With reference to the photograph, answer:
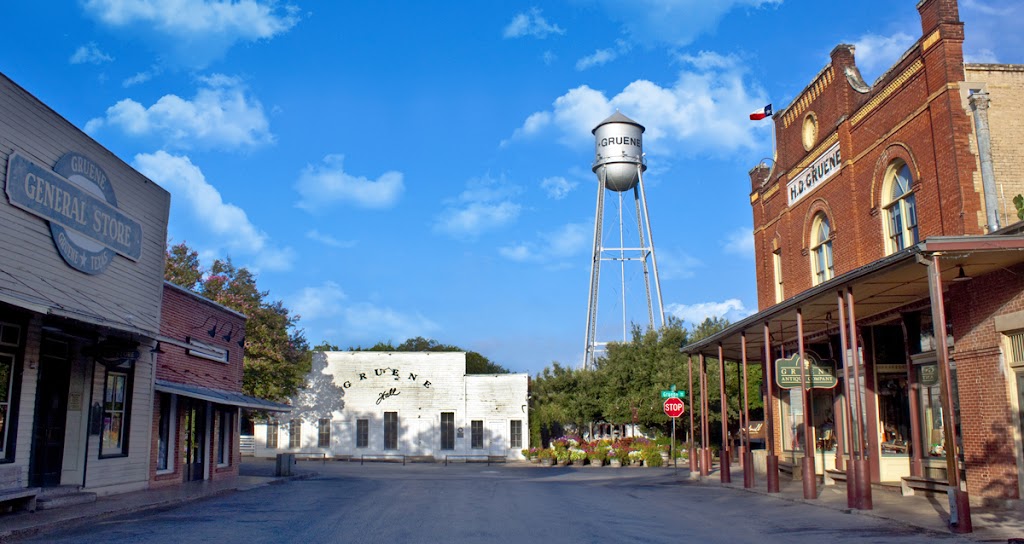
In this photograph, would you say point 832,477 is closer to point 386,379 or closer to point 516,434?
point 516,434

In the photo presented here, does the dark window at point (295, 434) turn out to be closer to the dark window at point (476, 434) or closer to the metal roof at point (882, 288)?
the dark window at point (476, 434)

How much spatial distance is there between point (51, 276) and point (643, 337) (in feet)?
96.4

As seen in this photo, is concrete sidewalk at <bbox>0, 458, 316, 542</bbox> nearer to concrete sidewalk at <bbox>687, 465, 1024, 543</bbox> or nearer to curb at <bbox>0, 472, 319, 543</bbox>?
curb at <bbox>0, 472, 319, 543</bbox>

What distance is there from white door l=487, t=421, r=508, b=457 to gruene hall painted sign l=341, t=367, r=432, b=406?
13.1 feet

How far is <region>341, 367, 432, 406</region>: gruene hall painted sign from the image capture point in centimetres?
4416

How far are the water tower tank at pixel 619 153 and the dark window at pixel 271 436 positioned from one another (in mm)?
21552

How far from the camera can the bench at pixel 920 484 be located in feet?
50.0

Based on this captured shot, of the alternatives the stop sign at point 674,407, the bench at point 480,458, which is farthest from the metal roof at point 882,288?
the bench at point 480,458

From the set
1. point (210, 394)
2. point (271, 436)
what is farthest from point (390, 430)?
point (210, 394)

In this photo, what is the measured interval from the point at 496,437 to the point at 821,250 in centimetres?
2467

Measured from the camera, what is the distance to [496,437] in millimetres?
43688

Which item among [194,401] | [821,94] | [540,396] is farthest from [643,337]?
[194,401]

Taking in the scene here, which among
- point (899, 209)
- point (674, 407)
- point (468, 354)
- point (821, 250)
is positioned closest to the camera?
point (899, 209)

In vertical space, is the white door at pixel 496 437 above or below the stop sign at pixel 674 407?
below
